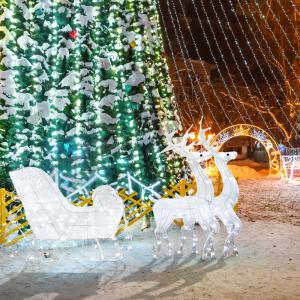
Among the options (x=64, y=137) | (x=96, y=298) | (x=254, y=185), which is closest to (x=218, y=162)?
(x=96, y=298)

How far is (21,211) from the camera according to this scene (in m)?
9.32

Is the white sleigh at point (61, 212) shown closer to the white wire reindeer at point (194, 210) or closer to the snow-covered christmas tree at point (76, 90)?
the white wire reindeer at point (194, 210)

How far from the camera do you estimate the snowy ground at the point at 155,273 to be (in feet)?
19.0

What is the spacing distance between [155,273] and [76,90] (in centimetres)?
450

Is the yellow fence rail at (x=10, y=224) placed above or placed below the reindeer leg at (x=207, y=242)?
above

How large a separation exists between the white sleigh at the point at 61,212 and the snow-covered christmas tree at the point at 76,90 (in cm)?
220

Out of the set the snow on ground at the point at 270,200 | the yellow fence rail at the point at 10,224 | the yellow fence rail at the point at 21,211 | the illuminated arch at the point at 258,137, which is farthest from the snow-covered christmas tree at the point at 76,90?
the illuminated arch at the point at 258,137

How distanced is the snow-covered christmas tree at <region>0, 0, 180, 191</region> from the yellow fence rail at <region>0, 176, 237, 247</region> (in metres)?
0.56

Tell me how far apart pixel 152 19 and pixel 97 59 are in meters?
2.11

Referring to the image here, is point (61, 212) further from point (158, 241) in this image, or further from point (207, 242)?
point (207, 242)

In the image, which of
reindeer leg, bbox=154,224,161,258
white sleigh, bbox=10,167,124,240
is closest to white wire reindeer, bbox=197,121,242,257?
reindeer leg, bbox=154,224,161,258

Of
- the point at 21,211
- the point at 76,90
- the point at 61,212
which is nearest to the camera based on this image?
the point at 61,212

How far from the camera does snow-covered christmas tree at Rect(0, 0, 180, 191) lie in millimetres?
9391

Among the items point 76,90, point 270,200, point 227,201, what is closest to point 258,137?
point 270,200
